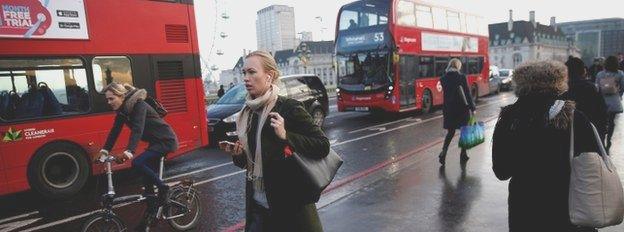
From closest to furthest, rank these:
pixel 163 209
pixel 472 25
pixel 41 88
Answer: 1. pixel 163 209
2. pixel 41 88
3. pixel 472 25

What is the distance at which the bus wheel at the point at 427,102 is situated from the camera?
53.8ft

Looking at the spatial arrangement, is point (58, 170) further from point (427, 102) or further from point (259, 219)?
point (427, 102)

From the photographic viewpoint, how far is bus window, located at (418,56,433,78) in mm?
15902

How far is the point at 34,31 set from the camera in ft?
21.3

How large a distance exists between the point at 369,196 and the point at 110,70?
4.85 m

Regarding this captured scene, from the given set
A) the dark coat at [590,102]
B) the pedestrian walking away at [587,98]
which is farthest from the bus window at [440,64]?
the dark coat at [590,102]

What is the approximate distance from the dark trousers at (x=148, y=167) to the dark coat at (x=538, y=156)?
3311 millimetres

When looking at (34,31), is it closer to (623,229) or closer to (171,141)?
(171,141)

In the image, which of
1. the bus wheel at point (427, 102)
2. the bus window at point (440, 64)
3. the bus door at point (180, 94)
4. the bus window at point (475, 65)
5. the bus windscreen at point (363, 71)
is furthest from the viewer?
the bus window at point (475, 65)

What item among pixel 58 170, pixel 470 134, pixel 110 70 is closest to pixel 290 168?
pixel 470 134

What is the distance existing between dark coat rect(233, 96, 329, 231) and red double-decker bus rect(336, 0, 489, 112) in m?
12.4

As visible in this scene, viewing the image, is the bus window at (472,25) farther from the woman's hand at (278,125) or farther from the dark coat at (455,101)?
the woman's hand at (278,125)

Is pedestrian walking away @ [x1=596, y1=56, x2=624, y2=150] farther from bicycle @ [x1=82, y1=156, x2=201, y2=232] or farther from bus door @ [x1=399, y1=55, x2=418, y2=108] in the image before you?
bus door @ [x1=399, y1=55, x2=418, y2=108]

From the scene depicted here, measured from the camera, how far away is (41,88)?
21.9 ft
